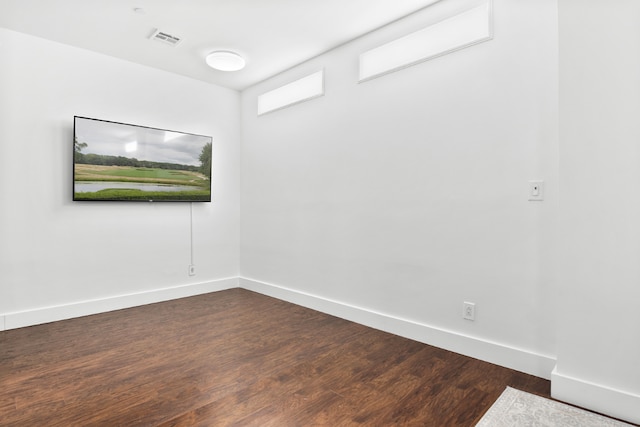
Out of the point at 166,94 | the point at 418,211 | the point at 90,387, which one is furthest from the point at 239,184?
the point at 90,387

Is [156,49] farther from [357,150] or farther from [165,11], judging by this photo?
[357,150]

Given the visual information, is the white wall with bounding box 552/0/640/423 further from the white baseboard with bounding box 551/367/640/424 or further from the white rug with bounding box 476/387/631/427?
the white rug with bounding box 476/387/631/427

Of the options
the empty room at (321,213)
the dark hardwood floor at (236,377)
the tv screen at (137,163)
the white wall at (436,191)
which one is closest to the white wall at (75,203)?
the empty room at (321,213)

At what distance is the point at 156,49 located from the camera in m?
3.52

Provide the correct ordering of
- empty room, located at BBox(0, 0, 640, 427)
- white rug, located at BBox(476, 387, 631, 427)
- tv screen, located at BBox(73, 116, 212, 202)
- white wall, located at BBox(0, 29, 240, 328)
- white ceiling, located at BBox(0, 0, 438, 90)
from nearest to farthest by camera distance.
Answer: white rug, located at BBox(476, 387, 631, 427), empty room, located at BBox(0, 0, 640, 427), white ceiling, located at BBox(0, 0, 438, 90), white wall, located at BBox(0, 29, 240, 328), tv screen, located at BBox(73, 116, 212, 202)

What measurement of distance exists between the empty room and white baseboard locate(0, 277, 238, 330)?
25mm

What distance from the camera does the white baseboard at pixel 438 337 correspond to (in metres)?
2.27

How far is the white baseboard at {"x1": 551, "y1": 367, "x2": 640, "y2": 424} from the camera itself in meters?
1.77

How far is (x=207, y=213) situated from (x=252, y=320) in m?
1.72

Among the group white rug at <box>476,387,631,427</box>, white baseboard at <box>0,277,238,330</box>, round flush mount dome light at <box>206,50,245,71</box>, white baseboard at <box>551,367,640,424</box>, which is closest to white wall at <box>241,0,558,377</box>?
white baseboard at <box>551,367,640,424</box>

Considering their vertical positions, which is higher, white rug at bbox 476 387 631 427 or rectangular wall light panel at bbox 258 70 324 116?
rectangular wall light panel at bbox 258 70 324 116

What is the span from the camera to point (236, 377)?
223 centimetres

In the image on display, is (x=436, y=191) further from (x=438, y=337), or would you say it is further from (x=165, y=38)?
(x=165, y=38)

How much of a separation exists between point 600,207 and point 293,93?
3101mm
